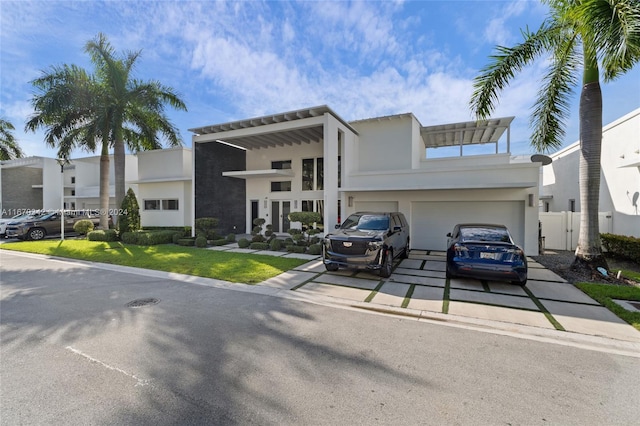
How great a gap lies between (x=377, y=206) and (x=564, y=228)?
26.5 ft

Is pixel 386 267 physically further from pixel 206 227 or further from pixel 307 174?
pixel 206 227

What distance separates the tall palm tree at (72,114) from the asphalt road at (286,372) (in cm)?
1367

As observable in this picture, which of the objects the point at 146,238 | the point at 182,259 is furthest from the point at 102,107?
the point at 182,259

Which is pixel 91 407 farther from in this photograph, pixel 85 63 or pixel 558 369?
pixel 85 63

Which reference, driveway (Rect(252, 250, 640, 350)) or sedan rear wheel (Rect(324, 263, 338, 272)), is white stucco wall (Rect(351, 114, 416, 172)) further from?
sedan rear wheel (Rect(324, 263, 338, 272))

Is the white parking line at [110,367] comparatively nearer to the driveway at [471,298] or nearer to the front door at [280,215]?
the driveway at [471,298]

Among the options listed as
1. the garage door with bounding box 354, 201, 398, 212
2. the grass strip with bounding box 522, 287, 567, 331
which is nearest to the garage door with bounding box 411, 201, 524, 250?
the garage door with bounding box 354, 201, 398, 212

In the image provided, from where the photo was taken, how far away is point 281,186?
16719mm

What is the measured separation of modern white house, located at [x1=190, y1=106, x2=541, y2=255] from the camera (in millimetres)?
11430

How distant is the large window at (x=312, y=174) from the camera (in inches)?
624

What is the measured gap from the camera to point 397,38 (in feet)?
36.1

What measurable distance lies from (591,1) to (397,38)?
246 inches

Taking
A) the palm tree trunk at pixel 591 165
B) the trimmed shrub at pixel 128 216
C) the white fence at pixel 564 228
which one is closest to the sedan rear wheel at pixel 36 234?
the trimmed shrub at pixel 128 216

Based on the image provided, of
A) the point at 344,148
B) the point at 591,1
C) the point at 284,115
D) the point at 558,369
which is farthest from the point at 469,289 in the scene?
the point at 284,115
